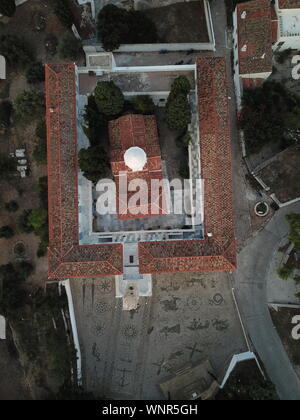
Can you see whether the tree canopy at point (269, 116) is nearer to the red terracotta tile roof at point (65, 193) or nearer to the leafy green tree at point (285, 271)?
the leafy green tree at point (285, 271)

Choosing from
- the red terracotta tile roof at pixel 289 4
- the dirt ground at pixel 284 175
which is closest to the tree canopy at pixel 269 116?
the dirt ground at pixel 284 175

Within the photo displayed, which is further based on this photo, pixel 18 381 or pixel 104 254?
pixel 18 381

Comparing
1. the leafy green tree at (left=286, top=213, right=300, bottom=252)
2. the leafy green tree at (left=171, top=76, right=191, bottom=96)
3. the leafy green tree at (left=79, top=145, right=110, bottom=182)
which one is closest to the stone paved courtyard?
the leafy green tree at (left=286, top=213, right=300, bottom=252)

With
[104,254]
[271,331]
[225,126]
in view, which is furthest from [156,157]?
[271,331]

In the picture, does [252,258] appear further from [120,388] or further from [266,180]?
[120,388]

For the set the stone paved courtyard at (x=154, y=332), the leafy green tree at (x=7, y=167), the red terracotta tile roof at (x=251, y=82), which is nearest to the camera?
the stone paved courtyard at (x=154, y=332)

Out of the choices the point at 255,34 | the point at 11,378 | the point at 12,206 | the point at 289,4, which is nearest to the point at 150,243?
the point at 12,206

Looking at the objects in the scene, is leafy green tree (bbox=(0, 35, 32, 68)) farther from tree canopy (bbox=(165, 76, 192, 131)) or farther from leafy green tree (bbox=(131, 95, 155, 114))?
tree canopy (bbox=(165, 76, 192, 131))
